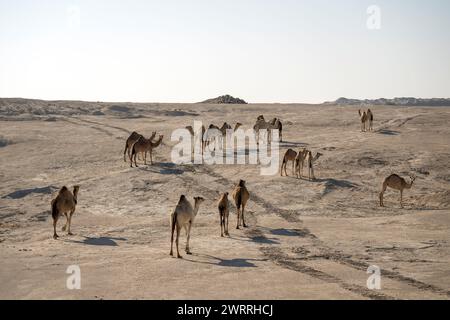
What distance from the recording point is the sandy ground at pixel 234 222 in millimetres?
11281

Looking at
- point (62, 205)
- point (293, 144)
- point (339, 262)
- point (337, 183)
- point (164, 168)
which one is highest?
point (293, 144)

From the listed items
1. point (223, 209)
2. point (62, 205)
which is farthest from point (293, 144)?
point (62, 205)

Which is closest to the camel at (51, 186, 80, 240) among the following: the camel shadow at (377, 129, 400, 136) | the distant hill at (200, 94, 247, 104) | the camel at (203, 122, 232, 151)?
the camel at (203, 122, 232, 151)

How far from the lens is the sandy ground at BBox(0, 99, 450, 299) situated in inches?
444

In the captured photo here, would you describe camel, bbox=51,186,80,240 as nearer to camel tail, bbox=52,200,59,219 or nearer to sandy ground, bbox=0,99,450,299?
camel tail, bbox=52,200,59,219

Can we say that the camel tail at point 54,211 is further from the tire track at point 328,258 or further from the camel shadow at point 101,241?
the tire track at point 328,258

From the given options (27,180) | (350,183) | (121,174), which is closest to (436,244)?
(350,183)

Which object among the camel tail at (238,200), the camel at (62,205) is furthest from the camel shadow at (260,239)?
the camel at (62,205)

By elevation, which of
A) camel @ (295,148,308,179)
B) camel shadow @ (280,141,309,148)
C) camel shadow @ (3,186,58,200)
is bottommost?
camel shadow @ (3,186,58,200)

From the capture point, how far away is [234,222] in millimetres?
17266

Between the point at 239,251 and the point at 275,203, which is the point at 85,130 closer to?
the point at 275,203

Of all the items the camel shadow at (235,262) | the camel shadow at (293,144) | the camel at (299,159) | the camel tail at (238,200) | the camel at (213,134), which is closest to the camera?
the camel shadow at (235,262)

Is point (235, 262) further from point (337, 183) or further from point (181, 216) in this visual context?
point (337, 183)

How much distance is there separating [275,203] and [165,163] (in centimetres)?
Result: 747
